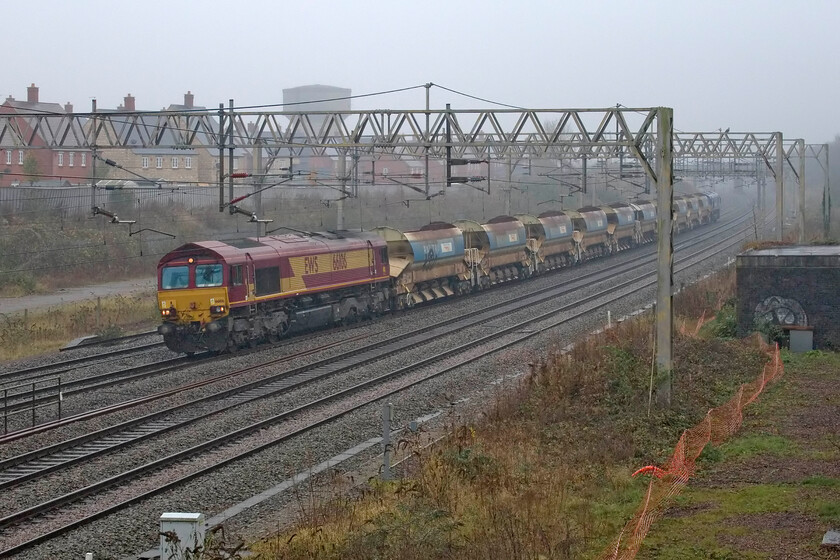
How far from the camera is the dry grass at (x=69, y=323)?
27.5m

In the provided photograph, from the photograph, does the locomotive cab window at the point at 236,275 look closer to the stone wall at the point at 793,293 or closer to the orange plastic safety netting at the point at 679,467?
the orange plastic safety netting at the point at 679,467

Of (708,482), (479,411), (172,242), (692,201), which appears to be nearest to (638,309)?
(479,411)

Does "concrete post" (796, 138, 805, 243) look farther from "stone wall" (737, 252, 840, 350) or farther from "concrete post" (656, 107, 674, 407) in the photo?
"concrete post" (656, 107, 674, 407)

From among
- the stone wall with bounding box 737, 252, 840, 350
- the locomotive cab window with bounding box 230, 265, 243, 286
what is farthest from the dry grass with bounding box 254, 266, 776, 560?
the locomotive cab window with bounding box 230, 265, 243, 286

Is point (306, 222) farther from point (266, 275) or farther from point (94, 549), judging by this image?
point (94, 549)

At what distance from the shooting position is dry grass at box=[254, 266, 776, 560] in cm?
1020

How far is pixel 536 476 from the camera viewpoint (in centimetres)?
1316

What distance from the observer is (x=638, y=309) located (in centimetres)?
3275

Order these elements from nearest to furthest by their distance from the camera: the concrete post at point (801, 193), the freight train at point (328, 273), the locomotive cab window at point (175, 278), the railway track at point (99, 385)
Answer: the railway track at point (99, 385) < the freight train at point (328, 273) < the locomotive cab window at point (175, 278) < the concrete post at point (801, 193)

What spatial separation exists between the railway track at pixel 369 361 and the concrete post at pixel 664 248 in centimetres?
575

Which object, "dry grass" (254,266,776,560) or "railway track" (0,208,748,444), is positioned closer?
"dry grass" (254,266,776,560)

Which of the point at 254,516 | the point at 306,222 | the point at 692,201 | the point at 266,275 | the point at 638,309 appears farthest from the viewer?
the point at 692,201

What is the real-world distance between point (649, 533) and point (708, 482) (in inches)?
99.8

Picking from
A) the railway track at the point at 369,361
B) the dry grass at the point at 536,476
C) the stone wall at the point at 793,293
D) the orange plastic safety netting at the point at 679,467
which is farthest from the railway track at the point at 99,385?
the orange plastic safety netting at the point at 679,467
